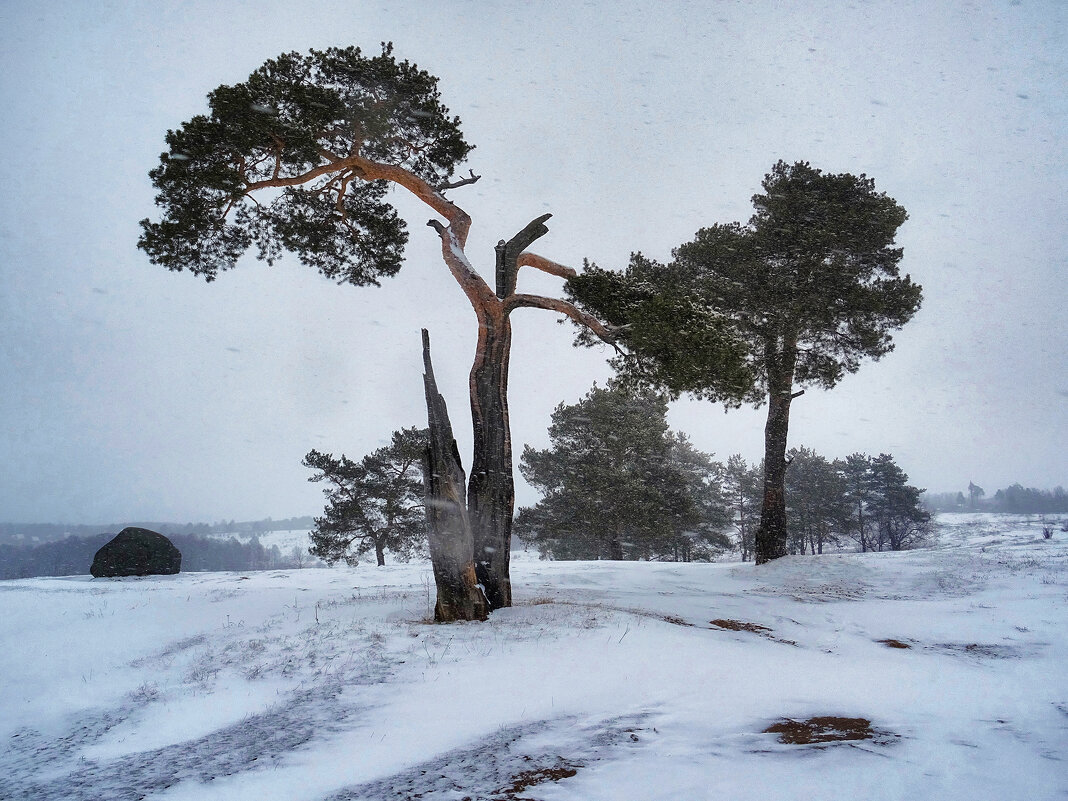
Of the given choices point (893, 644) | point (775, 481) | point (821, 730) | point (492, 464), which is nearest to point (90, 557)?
point (492, 464)

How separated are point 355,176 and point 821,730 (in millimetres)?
11091

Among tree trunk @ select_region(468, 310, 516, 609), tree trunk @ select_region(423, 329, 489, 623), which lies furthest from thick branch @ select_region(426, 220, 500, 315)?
tree trunk @ select_region(423, 329, 489, 623)

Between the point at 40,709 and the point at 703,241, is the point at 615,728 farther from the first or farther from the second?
the point at 703,241

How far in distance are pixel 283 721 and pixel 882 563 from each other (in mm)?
15035

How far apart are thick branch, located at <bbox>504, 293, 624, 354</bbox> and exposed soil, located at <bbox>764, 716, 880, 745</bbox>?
626 centimetres

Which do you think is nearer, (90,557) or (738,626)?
(738,626)

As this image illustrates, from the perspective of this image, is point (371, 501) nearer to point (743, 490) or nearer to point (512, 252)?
point (512, 252)

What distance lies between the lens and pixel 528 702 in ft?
11.5

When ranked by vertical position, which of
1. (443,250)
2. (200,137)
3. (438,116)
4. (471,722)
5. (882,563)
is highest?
(438,116)

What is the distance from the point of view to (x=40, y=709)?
158 inches

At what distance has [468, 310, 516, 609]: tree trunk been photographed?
→ 25.2 feet

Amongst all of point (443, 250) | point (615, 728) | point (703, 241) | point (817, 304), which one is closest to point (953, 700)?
point (615, 728)

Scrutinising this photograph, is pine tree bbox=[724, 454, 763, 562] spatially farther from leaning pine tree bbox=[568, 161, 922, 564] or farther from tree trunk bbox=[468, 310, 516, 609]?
tree trunk bbox=[468, 310, 516, 609]

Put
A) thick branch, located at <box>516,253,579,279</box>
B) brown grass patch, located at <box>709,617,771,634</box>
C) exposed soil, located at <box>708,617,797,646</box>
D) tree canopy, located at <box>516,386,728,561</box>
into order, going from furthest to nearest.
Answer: tree canopy, located at <box>516,386,728,561</box>, thick branch, located at <box>516,253,579,279</box>, brown grass patch, located at <box>709,617,771,634</box>, exposed soil, located at <box>708,617,797,646</box>
